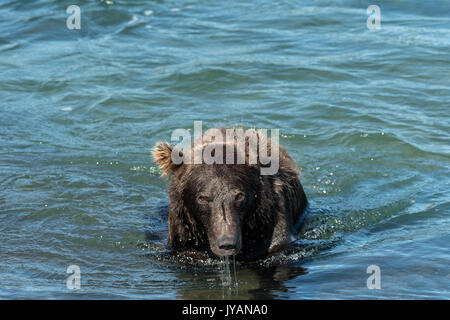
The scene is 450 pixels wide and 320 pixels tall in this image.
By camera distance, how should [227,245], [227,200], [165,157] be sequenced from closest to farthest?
[227,245] < [227,200] < [165,157]

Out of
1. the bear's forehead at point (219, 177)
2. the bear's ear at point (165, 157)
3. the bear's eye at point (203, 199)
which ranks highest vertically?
the bear's ear at point (165, 157)

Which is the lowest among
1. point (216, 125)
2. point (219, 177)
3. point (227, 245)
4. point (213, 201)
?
point (227, 245)

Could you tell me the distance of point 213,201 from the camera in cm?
692

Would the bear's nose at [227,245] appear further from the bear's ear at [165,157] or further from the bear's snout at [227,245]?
the bear's ear at [165,157]

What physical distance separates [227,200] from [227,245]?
1.55 ft

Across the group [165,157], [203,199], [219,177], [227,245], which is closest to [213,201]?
[203,199]

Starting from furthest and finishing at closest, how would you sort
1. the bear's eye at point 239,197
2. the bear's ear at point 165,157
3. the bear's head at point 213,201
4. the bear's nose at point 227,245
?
the bear's ear at point 165,157
the bear's eye at point 239,197
the bear's head at point 213,201
the bear's nose at point 227,245

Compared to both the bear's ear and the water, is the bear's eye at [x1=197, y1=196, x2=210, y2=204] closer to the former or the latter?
the bear's ear

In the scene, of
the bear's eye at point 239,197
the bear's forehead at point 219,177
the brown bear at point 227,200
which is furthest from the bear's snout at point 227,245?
the bear's forehead at point 219,177

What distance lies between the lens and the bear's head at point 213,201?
22.2 feet

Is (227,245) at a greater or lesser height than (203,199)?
lesser

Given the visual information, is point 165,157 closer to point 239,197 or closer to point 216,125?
point 239,197

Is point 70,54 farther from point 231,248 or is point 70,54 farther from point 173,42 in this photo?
point 231,248

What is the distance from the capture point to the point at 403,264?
7.42 meters
